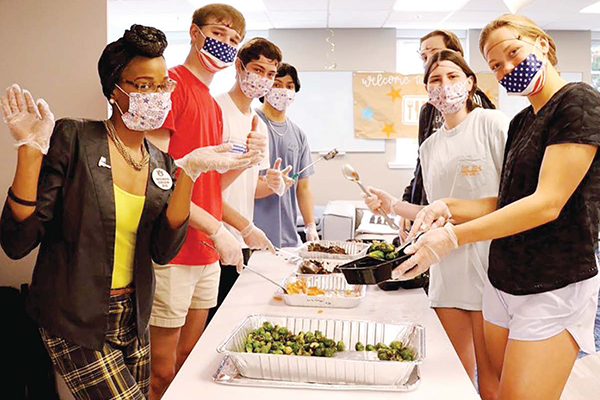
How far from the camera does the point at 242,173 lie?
2375 mm

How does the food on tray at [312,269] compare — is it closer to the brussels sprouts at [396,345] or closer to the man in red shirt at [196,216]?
the man in red shirt at [196,216]

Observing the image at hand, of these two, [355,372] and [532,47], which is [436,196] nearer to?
[532,47]

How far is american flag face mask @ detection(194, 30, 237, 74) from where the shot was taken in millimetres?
2049

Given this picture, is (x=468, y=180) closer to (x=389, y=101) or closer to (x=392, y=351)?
(x=392, y=351)

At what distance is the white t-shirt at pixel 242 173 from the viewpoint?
2.38 m

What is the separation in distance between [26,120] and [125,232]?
39 centimetres

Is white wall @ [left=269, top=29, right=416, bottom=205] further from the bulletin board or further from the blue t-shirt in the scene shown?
the blue t-shirt

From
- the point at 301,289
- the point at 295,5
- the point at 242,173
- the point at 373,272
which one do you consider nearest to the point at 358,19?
the point at 295,5

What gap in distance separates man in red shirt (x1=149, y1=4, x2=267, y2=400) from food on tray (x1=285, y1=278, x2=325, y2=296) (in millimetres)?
208

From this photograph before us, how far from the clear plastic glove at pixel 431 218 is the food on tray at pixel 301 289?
0.43 metres

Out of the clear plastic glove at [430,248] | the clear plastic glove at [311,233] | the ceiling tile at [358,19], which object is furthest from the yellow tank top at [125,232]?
the ceiling tile at [358,19]

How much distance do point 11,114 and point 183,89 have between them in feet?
2.38

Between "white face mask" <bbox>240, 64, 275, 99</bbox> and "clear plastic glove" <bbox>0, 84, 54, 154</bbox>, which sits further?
"white face mask" <bbox>240, 64, 275, 99</bbox>

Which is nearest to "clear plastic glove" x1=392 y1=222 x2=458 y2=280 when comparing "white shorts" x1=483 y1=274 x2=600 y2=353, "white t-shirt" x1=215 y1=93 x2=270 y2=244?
"white shorts" x1=483 y1=274 x2=600 y2=353
